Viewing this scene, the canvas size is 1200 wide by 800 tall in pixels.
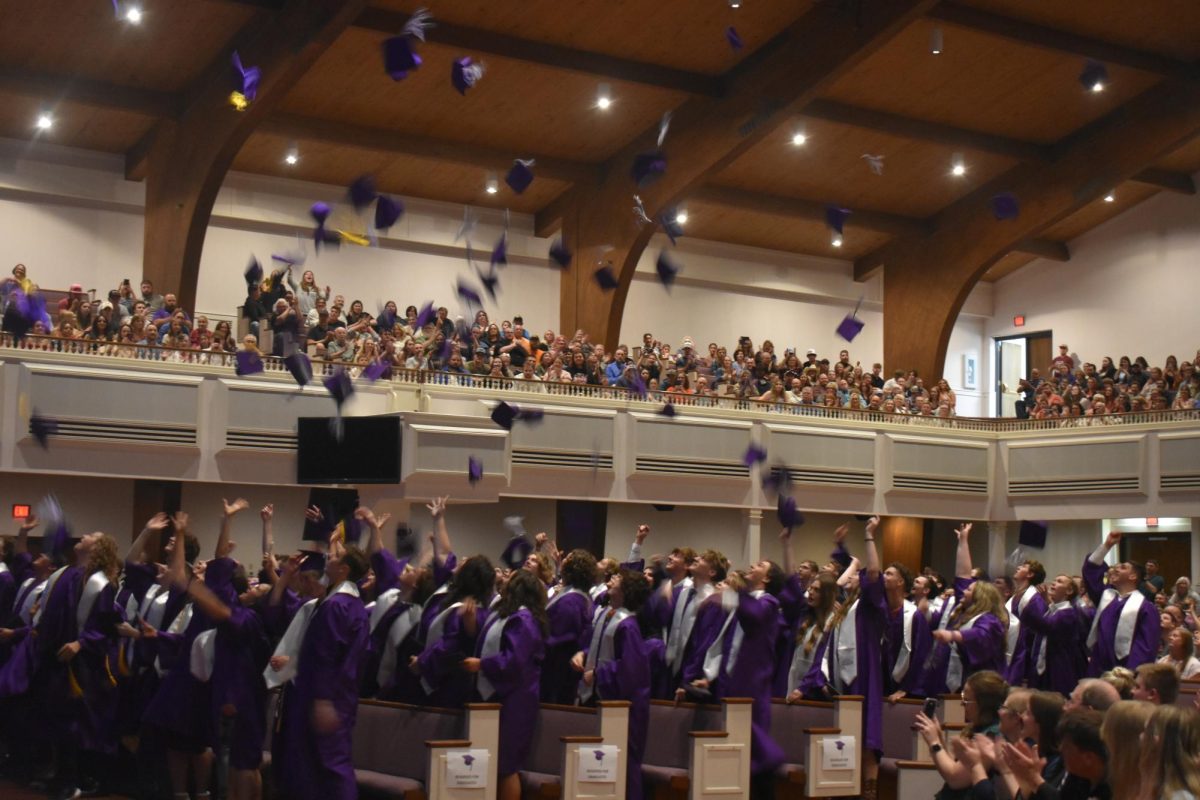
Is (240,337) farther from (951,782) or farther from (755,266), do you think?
(951,782)

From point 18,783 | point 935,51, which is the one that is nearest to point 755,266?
point 935,51

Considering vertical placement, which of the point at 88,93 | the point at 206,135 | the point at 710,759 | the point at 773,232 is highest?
the point at 88,93

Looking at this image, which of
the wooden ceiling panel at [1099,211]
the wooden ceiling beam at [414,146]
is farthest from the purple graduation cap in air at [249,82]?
the wooden ceiling panel at [1099,211]

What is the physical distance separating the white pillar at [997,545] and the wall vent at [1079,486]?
0.72m

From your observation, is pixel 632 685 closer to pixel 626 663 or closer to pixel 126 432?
pixel 626 663

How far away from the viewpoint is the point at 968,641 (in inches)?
324

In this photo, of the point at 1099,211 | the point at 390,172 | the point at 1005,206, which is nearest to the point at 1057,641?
the point at 1005,206

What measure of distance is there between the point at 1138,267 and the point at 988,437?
4708mm

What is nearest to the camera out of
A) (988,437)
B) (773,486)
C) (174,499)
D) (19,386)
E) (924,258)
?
(19,386)

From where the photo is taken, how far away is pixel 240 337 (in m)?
17.1

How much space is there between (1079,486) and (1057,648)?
1101 cm

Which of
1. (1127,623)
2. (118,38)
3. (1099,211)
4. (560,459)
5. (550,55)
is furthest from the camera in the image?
(1099,211)

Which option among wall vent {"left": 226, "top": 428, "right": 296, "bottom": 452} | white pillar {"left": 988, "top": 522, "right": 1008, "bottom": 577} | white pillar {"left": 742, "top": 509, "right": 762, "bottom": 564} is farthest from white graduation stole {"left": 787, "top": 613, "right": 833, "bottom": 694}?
white pillar {"left": 988, "top": 522, "right": 1008, "bottom": 577}

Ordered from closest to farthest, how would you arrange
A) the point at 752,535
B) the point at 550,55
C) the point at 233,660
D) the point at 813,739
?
the point at 233,660 < the point at 813,739 < the point at 550,55 < the point at 752,535
